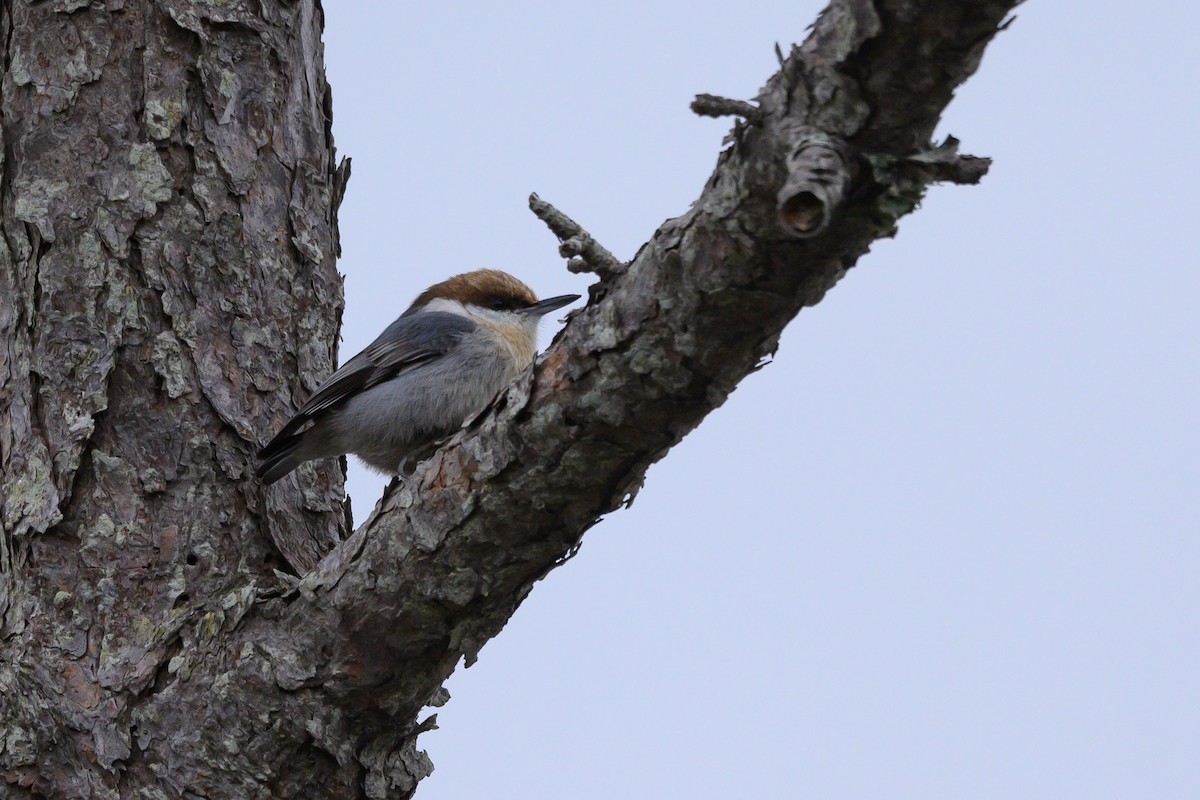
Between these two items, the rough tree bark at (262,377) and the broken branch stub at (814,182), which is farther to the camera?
the rough tree bark at (262,377)

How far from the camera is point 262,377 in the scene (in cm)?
361

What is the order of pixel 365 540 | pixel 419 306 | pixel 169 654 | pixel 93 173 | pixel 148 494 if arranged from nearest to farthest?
pixel 365 540
pixel 169 654
pixel 148 494
pixel 93 173
pixel 419 306

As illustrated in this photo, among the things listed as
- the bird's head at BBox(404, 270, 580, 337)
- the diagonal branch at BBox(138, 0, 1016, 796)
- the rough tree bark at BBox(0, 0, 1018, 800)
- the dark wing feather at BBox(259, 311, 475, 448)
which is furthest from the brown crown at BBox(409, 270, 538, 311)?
the diagonal branch at BBox(138, 0, 1016, 796)

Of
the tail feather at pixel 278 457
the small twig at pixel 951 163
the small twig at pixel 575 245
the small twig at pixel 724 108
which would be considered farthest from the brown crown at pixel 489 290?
the small twig at pixel 951 163

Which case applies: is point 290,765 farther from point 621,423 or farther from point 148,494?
point 621,423

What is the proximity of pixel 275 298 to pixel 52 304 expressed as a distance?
613 millimetres

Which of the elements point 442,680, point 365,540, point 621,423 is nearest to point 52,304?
point 365,540

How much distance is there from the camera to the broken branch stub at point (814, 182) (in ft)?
5.95

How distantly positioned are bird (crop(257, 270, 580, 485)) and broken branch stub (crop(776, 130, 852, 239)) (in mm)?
2099

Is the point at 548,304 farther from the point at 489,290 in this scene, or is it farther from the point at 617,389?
the point at 617,389

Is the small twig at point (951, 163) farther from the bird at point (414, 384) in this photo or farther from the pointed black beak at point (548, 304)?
the pointed black beak at point (548, 304)

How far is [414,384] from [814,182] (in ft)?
9.06

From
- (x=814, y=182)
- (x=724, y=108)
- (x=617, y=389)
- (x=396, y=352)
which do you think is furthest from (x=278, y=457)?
(x=814, y=182)

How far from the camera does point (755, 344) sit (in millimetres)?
2176
